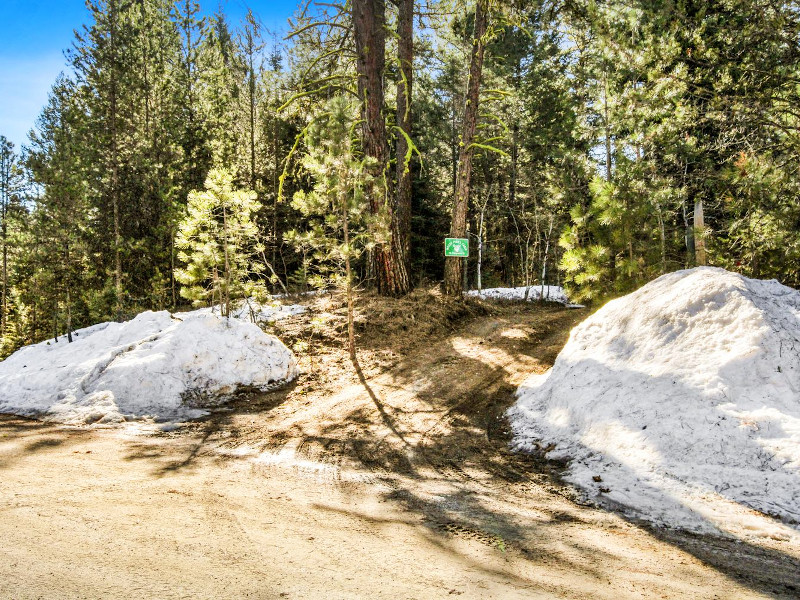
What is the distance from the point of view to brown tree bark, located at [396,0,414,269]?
1162 centimetres

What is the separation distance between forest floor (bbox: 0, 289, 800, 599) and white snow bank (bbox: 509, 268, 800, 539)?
1.28 ft

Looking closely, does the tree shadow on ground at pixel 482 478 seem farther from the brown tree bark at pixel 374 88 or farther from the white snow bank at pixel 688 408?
the brown tree bark at pixel 374 88

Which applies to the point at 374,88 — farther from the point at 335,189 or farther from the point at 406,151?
the point at 335,189

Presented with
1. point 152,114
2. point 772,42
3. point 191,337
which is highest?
point 152,114

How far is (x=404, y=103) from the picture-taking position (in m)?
13.1

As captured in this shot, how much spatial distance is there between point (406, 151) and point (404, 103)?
55.2 inches

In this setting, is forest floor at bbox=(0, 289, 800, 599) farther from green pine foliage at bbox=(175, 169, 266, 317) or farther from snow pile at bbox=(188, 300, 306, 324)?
snow pile at bbox=(188, 300, 306, 324)

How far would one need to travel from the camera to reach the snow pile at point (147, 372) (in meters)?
6.51

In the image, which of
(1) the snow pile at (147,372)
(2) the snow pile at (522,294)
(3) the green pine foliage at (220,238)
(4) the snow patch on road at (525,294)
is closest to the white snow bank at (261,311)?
(3) the green pine foliage at (220,238)

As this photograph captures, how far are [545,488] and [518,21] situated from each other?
36.9 feet

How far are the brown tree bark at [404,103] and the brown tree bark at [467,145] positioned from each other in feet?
4.54

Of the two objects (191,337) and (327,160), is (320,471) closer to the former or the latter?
(191,337)

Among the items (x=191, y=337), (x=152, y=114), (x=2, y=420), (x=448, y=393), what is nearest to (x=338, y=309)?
(x=191, y=337)

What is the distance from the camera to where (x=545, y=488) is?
408 centimetres
